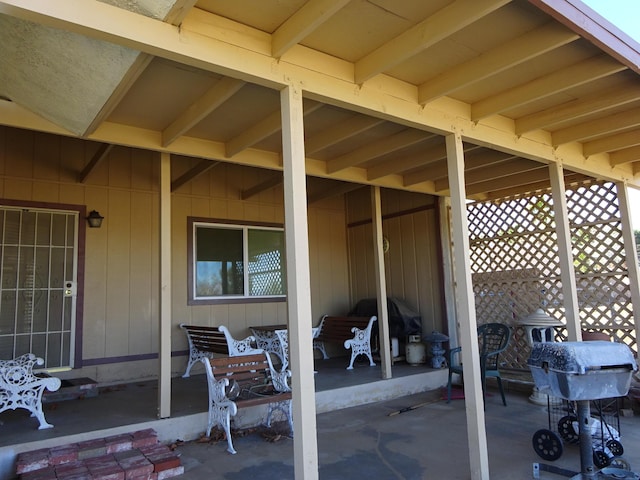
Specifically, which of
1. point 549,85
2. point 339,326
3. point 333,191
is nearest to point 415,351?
point 339,326

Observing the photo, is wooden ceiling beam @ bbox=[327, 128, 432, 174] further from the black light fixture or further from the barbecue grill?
the black light fixture

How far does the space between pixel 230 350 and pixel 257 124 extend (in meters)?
2.38

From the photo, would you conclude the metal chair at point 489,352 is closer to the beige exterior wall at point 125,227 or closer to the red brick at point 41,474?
the beige exterior wall at point 125,227

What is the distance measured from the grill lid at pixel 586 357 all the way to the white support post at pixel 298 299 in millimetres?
1405

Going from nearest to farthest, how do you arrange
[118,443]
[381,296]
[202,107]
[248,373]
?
1. [202,107]
2. [118,443]
3. [248,373]
4. [381,296]

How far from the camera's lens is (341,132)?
3.85 m

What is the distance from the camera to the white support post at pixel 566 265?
402 cm

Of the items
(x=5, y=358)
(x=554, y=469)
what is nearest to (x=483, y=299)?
(x=554, y=469)

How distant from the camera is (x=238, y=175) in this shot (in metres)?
6.51

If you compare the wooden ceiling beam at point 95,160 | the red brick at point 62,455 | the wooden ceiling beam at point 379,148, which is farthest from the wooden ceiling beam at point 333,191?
the red brick at point 62,455

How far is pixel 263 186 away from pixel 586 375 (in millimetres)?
4389

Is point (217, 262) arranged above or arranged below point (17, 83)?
below

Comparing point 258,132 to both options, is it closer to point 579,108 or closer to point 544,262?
point 579,108

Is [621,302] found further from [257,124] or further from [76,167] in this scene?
[76,167]
